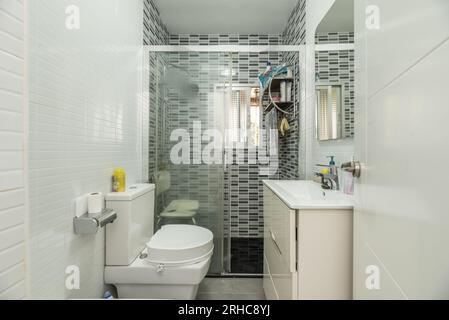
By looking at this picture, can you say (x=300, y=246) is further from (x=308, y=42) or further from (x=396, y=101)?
(x=308, y=42)

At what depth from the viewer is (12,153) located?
602 millimetres

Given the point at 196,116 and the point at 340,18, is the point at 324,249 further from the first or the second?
the point at 196,116

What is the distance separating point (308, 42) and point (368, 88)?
1291 mm

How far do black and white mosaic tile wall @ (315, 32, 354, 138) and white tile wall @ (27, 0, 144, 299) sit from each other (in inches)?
50.6

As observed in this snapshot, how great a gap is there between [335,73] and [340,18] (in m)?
0.27

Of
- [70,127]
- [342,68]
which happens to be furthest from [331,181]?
[70,127]

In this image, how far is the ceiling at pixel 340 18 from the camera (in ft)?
3.50

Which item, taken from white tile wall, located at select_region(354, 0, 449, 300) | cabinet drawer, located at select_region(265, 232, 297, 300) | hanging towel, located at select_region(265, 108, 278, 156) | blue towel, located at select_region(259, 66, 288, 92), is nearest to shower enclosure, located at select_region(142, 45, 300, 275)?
blue towel, located at select_region(259, 66, 288, 92)

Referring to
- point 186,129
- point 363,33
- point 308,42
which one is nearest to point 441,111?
point 363,33

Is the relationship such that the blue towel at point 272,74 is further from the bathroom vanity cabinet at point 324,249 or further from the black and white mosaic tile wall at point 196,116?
the bathroom vanity cabinet at point 324,249

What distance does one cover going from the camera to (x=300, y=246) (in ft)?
2.76

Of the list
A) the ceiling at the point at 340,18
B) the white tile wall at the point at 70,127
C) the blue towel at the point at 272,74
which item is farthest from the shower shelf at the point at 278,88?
the white tile wall at the point at 70,127

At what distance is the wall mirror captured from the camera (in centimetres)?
109

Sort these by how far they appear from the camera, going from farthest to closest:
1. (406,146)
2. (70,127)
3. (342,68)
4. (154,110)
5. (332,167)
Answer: (154,110) → (332,167) → (342,68) → (70,127) → (406,146)
